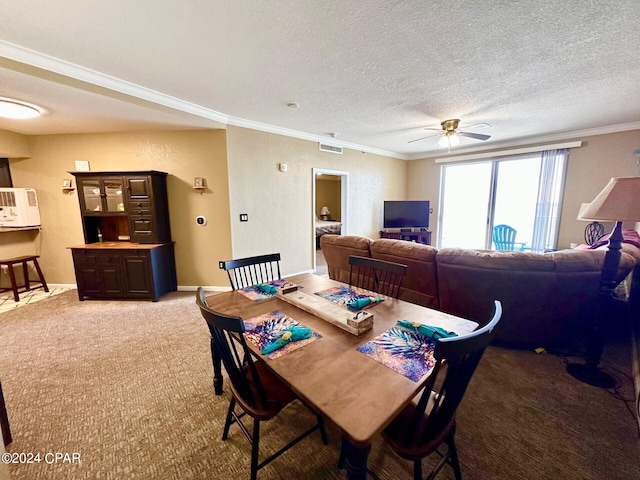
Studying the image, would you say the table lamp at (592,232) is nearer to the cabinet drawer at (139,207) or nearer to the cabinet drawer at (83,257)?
the cabinet drawer at (139,207)

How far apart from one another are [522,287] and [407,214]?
408 cm

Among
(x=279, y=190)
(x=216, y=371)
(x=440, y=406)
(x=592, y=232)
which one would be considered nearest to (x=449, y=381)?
(x=440, y=406)

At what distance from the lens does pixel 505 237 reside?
5137 millimetres

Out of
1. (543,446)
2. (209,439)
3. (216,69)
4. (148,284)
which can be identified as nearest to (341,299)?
(209,439)

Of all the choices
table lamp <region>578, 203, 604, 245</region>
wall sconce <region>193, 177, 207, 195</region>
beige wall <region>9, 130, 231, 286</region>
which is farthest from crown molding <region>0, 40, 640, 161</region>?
table lamp <region>578, 203, 604, 245</region>

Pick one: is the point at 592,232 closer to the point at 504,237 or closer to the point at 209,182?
the point at 504,237

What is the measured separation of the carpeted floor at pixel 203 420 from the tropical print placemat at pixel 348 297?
0.80m

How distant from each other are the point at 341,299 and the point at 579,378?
2.03 metres

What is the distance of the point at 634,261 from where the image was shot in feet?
7.08

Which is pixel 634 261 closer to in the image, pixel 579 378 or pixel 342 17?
pixel 579 378

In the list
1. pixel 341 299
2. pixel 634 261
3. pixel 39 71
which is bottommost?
pixel 341 299

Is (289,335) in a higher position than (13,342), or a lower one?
higher

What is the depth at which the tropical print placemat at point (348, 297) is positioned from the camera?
1.57 metres

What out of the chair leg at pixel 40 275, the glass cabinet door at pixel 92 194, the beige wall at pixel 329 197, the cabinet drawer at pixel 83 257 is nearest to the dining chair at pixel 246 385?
the cabinet drawer at pixel 83 257
